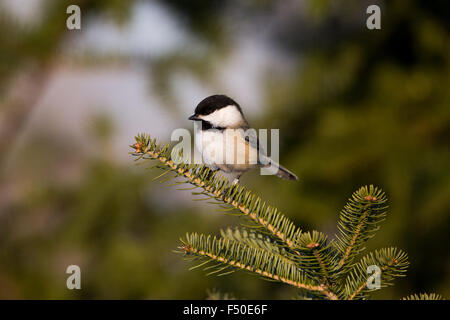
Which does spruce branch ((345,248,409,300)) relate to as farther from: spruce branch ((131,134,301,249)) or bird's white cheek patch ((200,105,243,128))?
bird's white cheek patch ((200,105,243,128))

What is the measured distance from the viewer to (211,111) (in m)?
1.95

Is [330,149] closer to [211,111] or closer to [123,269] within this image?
[211,111]

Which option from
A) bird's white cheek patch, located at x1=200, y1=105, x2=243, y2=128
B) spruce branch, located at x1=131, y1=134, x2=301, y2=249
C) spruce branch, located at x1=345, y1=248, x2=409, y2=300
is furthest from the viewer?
bird's white cheek patch, located at x1=200, y1=105, x2=243, y2=128

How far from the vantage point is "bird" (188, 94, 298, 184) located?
1.85 m

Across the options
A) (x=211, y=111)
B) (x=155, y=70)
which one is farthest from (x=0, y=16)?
(x=211, y=111)

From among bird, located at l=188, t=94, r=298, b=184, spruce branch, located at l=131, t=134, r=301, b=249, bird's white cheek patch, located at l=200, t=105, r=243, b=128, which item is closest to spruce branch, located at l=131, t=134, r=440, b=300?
spruce branch, located at l=131, t=134, r=301, b=249

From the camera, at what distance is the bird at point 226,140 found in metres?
1.85

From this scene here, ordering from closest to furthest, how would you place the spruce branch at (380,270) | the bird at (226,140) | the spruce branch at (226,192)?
the spruce branch at (380,270) < the spruce branch at (226,192) < the bird at (226,140)

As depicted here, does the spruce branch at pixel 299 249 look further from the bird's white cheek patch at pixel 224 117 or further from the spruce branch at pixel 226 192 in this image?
the bird's white cheek patch at pixel 224 117

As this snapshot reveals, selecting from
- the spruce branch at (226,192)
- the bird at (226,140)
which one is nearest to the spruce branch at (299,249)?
the spruce branch at (226,192)

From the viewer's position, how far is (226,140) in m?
1.87

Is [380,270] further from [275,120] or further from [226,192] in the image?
[275,120]

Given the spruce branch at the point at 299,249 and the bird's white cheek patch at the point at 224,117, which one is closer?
the spruce branch at the point at 299,249

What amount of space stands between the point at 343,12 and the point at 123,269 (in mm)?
2112
